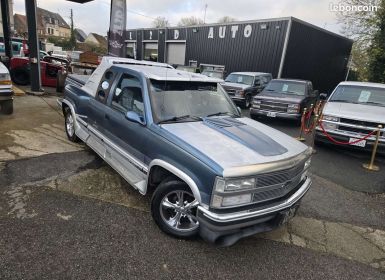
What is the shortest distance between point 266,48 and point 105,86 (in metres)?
15.2

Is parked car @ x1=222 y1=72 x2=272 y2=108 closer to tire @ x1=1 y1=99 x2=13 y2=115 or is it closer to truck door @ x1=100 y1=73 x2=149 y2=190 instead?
tire @ x1=1 y1=99 x2=13 y2=115

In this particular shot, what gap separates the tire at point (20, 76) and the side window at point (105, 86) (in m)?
9.88

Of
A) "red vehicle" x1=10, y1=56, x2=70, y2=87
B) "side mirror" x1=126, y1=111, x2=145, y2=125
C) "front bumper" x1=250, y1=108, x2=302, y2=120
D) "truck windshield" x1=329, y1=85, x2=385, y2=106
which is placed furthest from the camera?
"red vehicle" x1=10, y1=56, x2=70, y2=87

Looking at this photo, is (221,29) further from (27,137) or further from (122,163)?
(122,163)

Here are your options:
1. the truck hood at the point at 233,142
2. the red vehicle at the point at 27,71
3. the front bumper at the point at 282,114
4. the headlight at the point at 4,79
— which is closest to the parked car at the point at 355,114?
the front bumper at the point at 282,114

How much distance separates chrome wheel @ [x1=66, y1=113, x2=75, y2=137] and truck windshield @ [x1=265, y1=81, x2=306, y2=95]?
759 cm

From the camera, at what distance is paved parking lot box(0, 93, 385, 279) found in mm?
2717

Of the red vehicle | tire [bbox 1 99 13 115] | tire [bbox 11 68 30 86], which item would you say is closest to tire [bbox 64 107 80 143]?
tire [bbox 1 99 13 115]

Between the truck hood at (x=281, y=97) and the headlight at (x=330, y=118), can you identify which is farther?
the truck hood at (x=281, y=97)

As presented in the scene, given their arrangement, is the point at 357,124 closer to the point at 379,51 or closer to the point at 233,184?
the point at 233,184

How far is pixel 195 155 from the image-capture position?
2734mm

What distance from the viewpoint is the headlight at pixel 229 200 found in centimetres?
258

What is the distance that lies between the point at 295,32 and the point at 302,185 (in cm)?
1583

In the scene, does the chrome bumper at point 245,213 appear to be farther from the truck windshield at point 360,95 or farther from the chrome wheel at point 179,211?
the truck windshield at point 360,95
